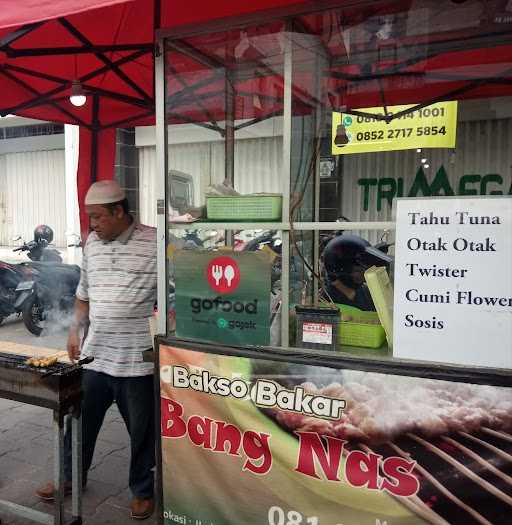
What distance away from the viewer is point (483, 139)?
19.4ft

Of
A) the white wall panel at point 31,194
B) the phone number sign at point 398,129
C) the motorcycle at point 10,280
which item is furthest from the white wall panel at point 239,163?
the white wall panel at point 31,194

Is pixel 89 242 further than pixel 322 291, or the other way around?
pixel 89 242

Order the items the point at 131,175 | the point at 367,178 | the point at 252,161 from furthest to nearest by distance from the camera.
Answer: the point at 131,175 < the point at 367,178 < the point at 252,161

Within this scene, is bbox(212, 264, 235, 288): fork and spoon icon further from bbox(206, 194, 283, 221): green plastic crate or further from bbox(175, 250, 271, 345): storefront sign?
bbox(206, 194, 283, 221): green plastic crate

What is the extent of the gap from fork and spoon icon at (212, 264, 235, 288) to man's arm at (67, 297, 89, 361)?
1199mm

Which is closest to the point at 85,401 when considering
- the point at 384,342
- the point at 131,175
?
the point at 384,342

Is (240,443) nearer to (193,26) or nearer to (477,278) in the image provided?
(477,278)

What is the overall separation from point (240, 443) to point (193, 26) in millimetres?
1739

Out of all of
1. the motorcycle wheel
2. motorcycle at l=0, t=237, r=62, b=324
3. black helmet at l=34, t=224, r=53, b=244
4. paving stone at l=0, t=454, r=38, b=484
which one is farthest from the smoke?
paving stone at l=0, t=454, r=38, b=484

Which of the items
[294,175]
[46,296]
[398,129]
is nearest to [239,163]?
[294,175]

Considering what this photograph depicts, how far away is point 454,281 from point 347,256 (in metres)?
1.32

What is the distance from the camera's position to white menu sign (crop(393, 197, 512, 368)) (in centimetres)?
165

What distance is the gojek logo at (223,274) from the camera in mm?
2102

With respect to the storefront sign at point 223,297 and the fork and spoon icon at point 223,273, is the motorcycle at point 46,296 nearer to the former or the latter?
the storefront sign at point 223,297
